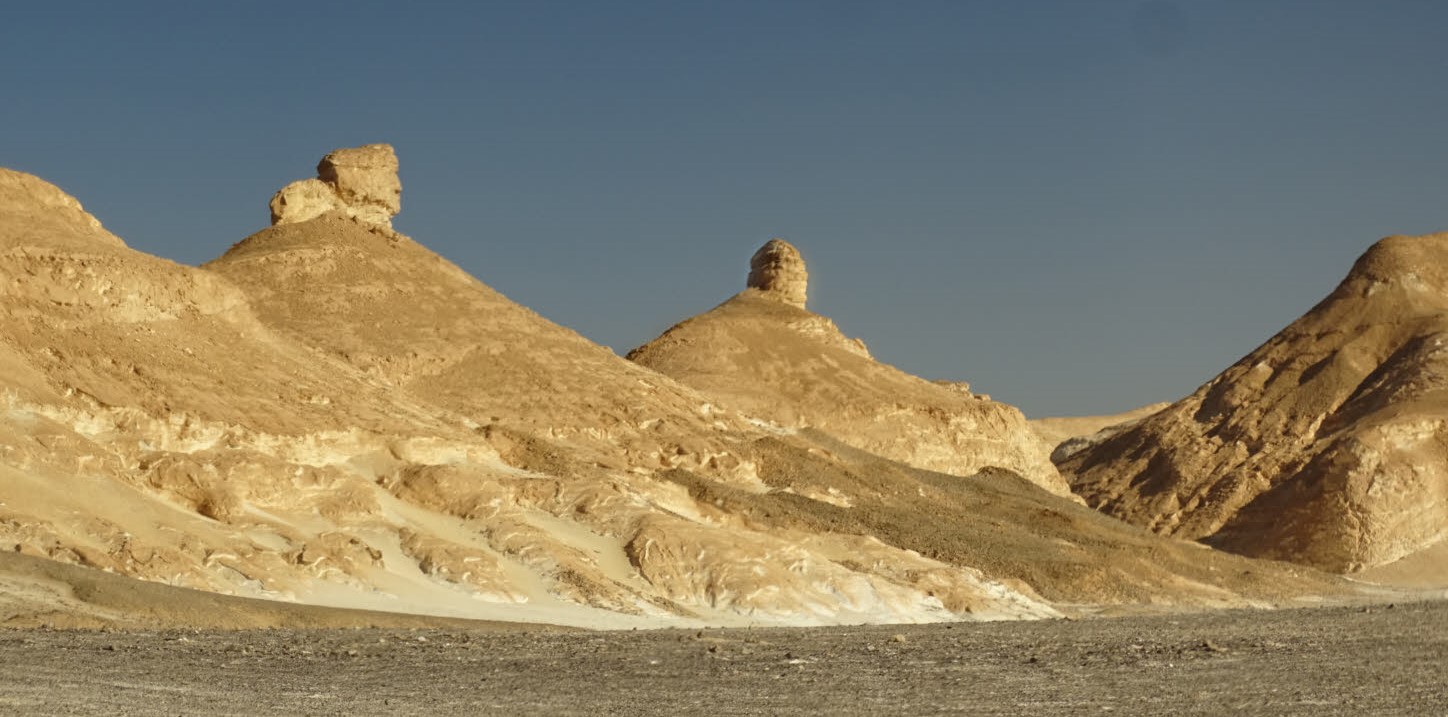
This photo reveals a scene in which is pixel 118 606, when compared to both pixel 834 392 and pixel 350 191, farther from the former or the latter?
pixel 834 392

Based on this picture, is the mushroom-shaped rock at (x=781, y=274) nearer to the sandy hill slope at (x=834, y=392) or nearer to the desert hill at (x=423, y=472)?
the sandy hill slope at (x=834, y=392)

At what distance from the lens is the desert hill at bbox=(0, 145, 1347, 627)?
3850 centimetres

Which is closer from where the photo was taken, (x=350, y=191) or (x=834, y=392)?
(x=350, y=191)

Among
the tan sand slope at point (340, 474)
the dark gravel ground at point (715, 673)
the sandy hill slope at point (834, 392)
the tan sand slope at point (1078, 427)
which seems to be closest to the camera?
the dark gravel ground at point (715, 673)

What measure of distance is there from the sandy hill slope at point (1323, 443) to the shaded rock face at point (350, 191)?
39252 millimetres

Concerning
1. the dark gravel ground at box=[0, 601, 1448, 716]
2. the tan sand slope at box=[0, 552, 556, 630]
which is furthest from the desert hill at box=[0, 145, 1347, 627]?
the dark gravel ground at box=[0, 601, 1448, 716]

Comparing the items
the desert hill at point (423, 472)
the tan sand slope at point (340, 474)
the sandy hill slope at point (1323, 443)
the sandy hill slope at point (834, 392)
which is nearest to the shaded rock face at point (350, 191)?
the desert hill at point (423, 472)

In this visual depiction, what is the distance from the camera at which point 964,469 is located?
243 ft

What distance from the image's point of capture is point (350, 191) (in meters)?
64.7

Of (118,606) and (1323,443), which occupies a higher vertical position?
(1323,443)

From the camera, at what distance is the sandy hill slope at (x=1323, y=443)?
79.9 meters

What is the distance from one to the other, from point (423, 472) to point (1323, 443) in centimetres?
5192

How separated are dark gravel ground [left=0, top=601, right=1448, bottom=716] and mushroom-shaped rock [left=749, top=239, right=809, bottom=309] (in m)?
52.3

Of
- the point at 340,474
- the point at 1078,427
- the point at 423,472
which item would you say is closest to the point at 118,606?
the point at 340,474
